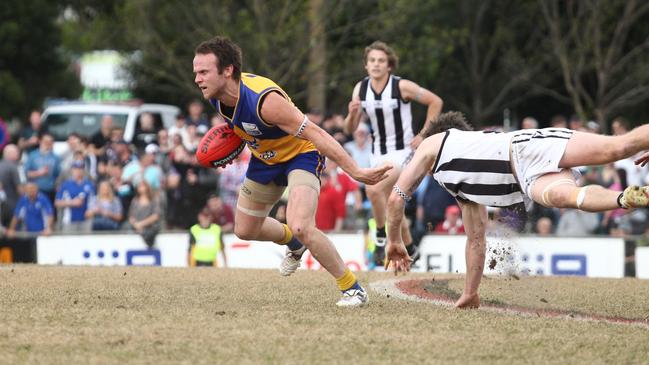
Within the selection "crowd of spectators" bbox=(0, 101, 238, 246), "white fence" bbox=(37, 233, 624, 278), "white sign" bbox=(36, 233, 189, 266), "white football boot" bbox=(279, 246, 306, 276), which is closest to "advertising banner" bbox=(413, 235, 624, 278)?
"white fence" bbox=(37, 233, 624, 278)

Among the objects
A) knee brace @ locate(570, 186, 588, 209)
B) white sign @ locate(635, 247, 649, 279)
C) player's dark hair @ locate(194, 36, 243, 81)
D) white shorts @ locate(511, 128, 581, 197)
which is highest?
player's dark hair @ locate(194, 36, 243, 81)

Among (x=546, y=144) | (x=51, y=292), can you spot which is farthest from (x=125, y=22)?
(x=546, y=144)

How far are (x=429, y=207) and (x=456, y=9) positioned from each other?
1435 centimetres

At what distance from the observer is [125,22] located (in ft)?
82.6

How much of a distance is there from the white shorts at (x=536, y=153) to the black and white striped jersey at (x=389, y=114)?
410cm

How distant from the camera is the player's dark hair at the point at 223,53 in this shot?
8.88m

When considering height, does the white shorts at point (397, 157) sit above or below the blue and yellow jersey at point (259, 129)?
below

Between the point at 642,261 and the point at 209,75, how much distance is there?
930cm

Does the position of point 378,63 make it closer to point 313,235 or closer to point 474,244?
point 474,244

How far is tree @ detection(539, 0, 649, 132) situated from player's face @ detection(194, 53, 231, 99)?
21.0 m

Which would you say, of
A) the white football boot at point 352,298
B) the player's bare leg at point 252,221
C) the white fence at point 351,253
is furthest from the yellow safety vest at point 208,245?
the white football boot at point 352,298

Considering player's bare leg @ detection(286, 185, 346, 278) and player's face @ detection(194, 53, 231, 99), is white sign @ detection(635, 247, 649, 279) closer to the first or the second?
player's bare leg @ detection(286, 185, 346, 278)

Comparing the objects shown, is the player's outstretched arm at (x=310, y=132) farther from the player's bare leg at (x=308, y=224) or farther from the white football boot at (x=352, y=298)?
the white football boot at (x=352, y=298)

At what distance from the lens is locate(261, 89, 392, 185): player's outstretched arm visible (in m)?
8.44
